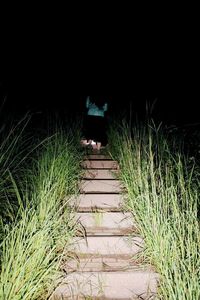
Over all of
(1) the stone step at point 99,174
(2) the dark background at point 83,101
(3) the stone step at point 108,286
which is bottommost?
(3) the stone step at point 108,286

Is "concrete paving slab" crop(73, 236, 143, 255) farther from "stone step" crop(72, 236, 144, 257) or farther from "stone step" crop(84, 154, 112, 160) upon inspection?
"stone step" crop(84, 154, 112, 160)

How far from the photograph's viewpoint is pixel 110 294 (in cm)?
195

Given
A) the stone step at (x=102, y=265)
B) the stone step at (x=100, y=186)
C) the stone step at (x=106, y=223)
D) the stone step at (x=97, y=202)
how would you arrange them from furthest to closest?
the stone step at (x=100, y=186)
the stone step at (x=97, y=202)
the stone step at (x=106, y=223)
the stone step at (x=102, y=265)

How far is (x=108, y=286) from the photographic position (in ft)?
6.61

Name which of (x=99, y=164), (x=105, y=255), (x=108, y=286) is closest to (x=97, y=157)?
(x=99, y=164)

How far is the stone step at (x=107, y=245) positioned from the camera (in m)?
2.37

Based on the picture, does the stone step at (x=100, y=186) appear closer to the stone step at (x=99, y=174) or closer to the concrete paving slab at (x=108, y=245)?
the stone step at (x=99, y=174)

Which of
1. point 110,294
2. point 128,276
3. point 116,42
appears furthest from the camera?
point 116,42

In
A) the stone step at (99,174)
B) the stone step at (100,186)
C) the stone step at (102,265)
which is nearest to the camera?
the stone step at (102,265)

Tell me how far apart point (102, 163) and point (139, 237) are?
184cm

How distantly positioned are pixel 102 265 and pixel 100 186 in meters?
1.37

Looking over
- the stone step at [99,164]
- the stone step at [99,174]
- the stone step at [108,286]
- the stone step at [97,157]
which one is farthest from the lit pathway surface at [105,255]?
the stone step at [97,157]

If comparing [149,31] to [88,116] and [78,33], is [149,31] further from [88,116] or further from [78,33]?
[88,116]

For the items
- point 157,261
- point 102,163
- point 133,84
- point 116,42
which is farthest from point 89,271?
point 116,42
